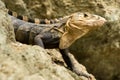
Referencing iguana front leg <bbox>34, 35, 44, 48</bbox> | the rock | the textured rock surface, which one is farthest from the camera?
the textured rock surface

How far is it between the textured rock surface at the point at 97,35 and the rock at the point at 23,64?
6.89 ft

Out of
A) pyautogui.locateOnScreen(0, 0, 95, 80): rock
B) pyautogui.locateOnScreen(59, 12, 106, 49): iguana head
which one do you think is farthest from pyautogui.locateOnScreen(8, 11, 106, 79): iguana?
pyautogui.locateOnScreen(0, 0, 95, 80): rock

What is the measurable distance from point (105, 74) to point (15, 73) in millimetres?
3368

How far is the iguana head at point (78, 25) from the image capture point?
11.1ft

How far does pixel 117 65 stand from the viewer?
5.34m

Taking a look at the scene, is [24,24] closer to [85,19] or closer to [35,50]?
[85,19]

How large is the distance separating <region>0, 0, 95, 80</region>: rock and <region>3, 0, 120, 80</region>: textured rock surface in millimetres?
2100

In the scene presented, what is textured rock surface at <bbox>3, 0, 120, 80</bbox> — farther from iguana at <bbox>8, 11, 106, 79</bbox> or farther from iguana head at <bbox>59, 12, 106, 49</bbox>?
iguana head at <bbox>59, 12, 106, 49</bbox>

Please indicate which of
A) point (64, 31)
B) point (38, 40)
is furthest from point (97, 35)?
point (38, 40)

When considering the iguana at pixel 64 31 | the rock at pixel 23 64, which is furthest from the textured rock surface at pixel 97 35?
the rock at pixel 23 64

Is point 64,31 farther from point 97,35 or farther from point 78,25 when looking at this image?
point 97,35

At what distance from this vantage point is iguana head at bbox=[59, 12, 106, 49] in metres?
3.38

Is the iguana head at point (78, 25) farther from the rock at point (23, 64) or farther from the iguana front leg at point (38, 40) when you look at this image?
the rock at point (23, 64)

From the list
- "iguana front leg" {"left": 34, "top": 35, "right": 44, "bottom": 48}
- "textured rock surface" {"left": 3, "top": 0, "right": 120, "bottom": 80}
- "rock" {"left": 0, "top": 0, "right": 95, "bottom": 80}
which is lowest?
"textured rock surface" {"left": 3, "top": 0, "right": 120, "bottom": 80}
